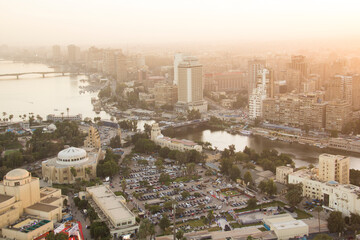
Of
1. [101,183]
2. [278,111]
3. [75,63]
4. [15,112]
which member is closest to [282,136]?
[278,111]

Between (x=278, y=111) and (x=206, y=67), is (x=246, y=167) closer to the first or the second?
(x=278, y=111)

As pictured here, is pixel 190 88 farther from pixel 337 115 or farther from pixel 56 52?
pixel 56 52

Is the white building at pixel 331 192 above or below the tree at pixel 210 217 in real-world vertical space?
above

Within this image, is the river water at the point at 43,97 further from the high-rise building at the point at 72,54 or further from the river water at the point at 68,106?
the high-rise building at the point at 72,54

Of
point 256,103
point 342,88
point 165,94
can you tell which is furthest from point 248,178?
point 165,94

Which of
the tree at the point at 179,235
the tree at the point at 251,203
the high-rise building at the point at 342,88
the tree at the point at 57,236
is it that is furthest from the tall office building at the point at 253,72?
the tree at the point at 57,236
